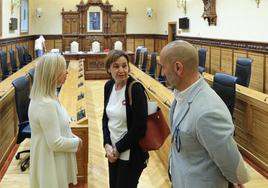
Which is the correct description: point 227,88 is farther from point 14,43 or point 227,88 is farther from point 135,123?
point 14,43

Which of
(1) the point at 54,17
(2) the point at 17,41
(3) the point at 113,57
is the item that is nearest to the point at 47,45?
(1) the point at 54,17

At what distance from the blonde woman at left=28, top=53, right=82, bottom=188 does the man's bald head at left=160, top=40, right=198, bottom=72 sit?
1.02m

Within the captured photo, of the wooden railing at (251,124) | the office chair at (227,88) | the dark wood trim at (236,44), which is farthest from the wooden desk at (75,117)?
the dark wood trim at (236,44)

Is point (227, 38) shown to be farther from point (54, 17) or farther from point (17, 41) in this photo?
point (54, 17)

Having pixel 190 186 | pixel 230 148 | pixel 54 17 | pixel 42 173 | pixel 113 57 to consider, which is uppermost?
Answer: pixel 54 17

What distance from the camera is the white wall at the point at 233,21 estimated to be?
23.9ft

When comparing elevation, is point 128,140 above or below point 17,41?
below

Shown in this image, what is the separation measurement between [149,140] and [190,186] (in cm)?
84

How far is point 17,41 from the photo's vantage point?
1277 cm

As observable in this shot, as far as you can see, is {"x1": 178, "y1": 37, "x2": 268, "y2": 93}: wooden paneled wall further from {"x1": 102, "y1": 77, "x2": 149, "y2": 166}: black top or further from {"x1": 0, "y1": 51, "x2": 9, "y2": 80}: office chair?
{"x1": 0, "y1": 51, "x2": 9, "y2": 80}: office chair

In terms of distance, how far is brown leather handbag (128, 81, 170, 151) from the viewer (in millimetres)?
2396

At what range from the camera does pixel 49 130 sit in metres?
2.26

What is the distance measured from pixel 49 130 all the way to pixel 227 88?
287cm

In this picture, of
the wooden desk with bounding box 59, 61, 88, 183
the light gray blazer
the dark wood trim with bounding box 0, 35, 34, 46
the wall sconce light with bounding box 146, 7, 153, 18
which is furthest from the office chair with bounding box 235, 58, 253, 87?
the wall sconce light with bounding box 146, 7, 153, 18
